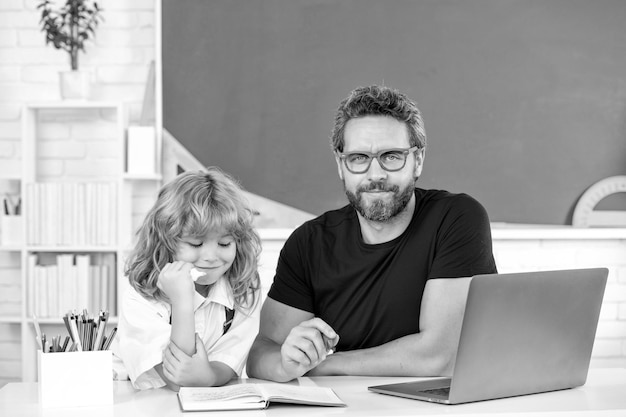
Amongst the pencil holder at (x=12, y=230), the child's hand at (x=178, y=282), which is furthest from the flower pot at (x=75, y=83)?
the child's hand at (x=178, y=282)

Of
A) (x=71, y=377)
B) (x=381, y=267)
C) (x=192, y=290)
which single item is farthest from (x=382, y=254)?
(x=71, y=377)

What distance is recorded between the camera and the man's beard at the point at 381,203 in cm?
223

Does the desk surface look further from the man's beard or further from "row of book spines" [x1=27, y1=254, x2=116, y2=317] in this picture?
"row of book spines" [x1=27, y1=254, x2=116, y2=317]

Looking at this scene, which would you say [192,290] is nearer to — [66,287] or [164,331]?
[164,331]

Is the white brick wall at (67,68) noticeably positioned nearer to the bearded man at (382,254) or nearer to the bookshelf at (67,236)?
the bookshelf at (67,236)

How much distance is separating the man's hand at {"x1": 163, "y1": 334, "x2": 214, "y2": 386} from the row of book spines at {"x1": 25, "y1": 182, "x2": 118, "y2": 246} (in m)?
1.75

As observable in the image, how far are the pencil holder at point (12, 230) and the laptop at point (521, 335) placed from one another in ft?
7.41

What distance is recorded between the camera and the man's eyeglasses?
225 cm

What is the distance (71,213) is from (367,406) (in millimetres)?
2189

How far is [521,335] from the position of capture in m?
1.56

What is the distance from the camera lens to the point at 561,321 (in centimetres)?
162

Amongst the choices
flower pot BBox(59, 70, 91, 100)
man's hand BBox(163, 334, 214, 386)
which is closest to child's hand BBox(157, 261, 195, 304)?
Result: man's hand BBox(163, 334, 214, 386)

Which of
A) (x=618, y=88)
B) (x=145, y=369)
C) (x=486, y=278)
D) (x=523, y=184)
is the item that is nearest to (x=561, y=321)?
(x=486, y=278)

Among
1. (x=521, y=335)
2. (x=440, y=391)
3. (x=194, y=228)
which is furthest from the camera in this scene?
(x=194, y=228)
